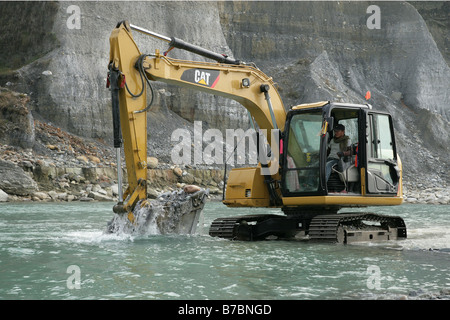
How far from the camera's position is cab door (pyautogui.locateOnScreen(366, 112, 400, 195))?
1180 cm

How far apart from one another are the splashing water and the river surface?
0.60ft

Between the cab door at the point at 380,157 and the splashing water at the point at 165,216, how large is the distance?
10.7 feet

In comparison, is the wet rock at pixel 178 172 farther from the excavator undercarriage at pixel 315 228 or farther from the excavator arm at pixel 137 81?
the excavator arm at pixel 137 81

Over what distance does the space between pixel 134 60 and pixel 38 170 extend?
21211mm

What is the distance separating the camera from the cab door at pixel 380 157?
464 inches

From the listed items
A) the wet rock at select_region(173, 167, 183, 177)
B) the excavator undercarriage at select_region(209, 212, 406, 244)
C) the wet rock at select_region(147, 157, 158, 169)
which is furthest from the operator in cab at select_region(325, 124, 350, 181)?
the wet rock at select_region(173, 167, 183, 177)

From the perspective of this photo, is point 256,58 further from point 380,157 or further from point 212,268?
point 212,268

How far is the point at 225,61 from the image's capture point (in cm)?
1243

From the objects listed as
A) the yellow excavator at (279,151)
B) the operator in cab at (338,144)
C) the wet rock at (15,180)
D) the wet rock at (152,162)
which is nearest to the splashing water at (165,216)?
the yellow excavator at (279,151)

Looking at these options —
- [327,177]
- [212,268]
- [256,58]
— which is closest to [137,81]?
[327,177]

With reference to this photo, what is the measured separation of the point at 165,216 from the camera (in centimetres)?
1187

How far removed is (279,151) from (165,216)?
2.60 metres

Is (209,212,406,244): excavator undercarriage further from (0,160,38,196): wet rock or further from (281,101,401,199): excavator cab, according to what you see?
(0,160,38,196): wet rock
